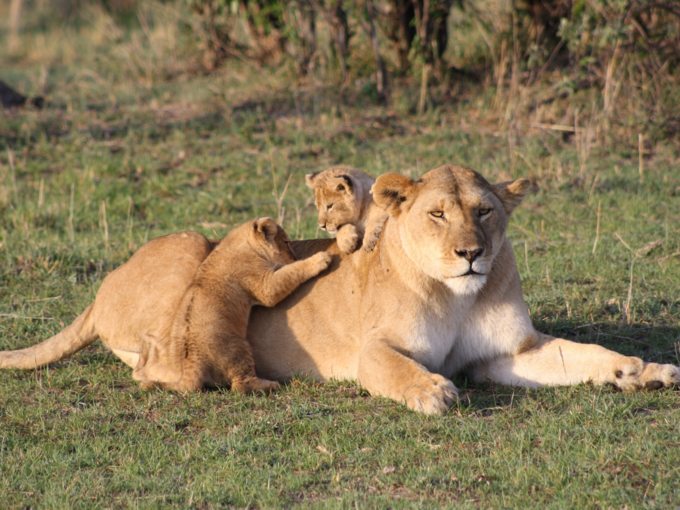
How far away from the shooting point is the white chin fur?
3803mm

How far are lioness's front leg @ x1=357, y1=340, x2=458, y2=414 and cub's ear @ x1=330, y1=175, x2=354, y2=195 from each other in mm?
1301

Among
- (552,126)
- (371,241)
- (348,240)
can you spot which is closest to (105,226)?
(348,240)

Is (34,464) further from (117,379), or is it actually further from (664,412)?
(664,412)

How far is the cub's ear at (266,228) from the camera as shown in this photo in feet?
15.6

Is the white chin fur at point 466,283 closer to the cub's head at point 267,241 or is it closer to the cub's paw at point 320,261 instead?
the cub's paw at point 320,261

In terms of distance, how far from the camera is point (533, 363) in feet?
13.7

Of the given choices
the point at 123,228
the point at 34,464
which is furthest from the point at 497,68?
the point at 34,464

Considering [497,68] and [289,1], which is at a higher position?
[289,1]

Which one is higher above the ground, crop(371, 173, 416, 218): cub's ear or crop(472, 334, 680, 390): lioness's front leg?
crop(371, 173, 416, 218): cub's ear

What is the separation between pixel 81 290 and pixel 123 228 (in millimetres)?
1522

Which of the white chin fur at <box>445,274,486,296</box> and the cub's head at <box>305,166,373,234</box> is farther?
the cub's head at <box>305,166,373,234</box>

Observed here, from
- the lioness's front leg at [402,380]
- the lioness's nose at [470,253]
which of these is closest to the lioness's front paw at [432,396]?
the lioness's front leg at [402,380]

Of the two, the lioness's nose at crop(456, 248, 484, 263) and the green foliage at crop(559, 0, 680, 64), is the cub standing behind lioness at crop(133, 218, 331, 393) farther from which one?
the green foliage at crop(559, 0, 680, 64)

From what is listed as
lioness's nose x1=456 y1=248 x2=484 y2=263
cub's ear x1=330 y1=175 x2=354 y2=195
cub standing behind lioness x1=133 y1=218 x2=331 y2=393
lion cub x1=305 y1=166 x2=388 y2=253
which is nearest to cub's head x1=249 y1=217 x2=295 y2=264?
cub standing behind lioness x1=133 y1=218 x2=331 y2=393
